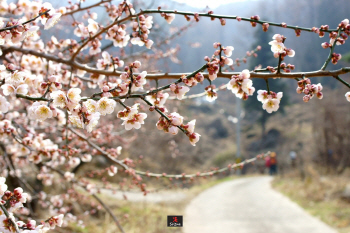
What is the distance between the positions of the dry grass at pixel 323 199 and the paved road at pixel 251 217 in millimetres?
198

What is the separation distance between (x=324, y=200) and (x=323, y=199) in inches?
2.7

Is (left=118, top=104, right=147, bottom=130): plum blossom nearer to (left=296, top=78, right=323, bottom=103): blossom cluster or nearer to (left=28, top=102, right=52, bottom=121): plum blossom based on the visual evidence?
(left=28, top=102, right=52, bottom=121): plum blossom

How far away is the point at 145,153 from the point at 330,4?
26.8 meters

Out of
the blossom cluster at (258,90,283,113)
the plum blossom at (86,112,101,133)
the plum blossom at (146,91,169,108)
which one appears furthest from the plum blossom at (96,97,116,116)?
the blossom cluster at (258,90,283,113)

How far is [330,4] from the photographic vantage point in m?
28.4

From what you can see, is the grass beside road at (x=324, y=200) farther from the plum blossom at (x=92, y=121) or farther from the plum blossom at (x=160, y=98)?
the plum blossom at (x=92, y=121)

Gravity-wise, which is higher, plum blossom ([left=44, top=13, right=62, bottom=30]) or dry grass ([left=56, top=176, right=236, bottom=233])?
plum blossom ([left=44, top=13, right=62, bottom=30])

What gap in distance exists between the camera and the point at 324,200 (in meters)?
6.86

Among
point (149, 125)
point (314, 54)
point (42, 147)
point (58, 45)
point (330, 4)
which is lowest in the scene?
point (42, 147)

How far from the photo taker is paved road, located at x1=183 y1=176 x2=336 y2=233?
4.94m

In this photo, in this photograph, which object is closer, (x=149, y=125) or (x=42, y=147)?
(x=42, y=147)

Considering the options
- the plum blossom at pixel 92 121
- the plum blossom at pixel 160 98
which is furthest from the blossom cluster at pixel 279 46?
the plum blossom at pixel 92 121

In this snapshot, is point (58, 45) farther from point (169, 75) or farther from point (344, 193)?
point (344, 193)

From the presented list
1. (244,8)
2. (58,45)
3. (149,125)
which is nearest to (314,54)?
(244,8)
